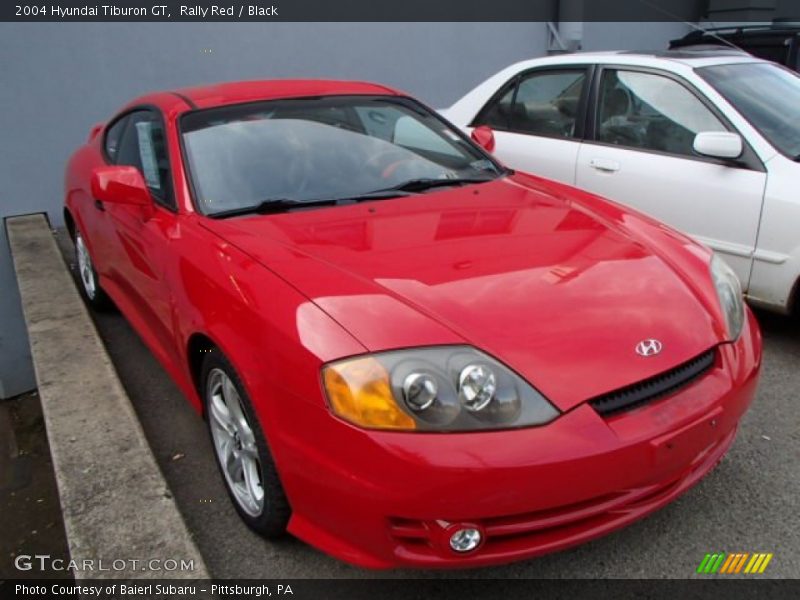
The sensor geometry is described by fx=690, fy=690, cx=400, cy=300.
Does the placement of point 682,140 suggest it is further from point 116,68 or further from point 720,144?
point 116,68

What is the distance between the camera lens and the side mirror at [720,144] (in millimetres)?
3395

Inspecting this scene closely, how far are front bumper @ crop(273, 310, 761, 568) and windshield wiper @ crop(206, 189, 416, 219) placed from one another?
3.39 ft

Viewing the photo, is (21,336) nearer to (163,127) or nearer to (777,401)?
(163,127)

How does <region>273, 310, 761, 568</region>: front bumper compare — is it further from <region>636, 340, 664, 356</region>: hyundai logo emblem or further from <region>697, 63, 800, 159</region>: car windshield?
<region>697, 63, 800, 159</region>: car windshield

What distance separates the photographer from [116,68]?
6387mm

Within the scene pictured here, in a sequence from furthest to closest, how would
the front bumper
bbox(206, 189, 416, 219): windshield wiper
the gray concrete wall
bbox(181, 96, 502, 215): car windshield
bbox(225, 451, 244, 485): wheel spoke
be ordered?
the gray concrete wall, bbox(181, 96, 502, 215): car windshield, bbox(206, 189, 416, 219): windshield wiper, bbox(225, 451, 244, 485): wheel spoke, the front bumper

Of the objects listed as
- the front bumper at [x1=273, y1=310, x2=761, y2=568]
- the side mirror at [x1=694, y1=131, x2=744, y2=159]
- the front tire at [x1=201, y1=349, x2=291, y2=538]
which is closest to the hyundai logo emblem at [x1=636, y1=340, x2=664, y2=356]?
the front bumper at [x1=273, y1=310, x2=761, y2=568]

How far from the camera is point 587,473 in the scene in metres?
1.69

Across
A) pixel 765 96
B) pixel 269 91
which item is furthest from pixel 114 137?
pixel 765 96

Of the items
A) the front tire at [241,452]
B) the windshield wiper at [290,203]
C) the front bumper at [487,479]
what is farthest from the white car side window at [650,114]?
the front tire at [241,452]

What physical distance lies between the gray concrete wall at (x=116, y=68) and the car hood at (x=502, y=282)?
4628mm

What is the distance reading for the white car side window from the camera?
12.3ft

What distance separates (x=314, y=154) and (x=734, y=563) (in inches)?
83.8

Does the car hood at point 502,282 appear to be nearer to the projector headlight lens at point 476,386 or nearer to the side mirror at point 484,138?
the projector headlight lens at point 476,386
